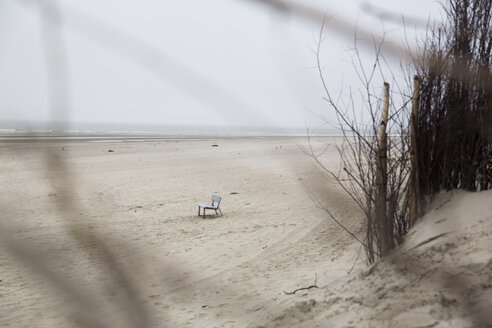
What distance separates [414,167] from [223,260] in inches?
133

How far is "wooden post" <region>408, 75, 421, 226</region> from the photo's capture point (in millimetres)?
3771

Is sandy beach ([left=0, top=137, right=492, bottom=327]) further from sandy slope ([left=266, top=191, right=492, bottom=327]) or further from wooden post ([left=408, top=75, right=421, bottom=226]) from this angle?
wooden post ([left=408, top=75, right=421, bottom=226])

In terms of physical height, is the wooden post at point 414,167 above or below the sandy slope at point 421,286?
above

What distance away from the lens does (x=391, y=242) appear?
3.95 m

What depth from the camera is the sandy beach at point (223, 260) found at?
1.41 feet

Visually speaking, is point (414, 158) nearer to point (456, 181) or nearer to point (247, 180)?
point (456, 181)

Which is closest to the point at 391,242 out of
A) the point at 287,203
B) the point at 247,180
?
the point at 287,203

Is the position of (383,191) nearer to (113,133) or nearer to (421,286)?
(421,286)

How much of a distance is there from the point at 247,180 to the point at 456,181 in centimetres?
1109

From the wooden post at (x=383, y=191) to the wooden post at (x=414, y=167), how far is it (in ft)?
0.76

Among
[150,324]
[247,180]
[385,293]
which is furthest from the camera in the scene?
[247,180]

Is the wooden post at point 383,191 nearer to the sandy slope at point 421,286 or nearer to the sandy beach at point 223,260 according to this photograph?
the sandy slope at point 421,286

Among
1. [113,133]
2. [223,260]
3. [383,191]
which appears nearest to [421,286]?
[383,191]

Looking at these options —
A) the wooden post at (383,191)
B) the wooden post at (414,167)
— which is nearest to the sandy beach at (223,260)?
the wooden post at (414,167)
